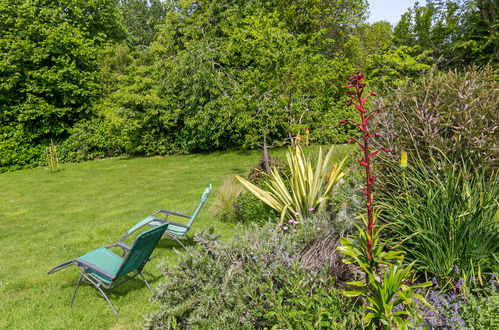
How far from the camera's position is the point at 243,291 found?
288 centimetres

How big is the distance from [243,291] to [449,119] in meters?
2.57

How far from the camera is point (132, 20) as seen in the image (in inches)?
1633

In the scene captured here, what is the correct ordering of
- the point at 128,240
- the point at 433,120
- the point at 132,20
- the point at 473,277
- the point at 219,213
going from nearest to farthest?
the point at 473,277 < the point at 433,120 < the point at 128,240 < the point at 219,213 < the point at 132,20

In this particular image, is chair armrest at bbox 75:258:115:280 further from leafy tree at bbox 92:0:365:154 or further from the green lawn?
leafy tree at bbox 92:0:365:154

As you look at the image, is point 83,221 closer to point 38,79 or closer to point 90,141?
point 90,141

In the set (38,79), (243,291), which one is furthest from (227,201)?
(38,79)

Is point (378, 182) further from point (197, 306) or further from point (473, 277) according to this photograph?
point (197, 306)

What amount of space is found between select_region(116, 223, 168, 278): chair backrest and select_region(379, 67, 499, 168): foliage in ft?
8.58

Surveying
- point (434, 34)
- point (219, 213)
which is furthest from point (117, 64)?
point (434, 34)

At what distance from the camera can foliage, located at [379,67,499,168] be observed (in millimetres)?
3396

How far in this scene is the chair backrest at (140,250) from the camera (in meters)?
3.61

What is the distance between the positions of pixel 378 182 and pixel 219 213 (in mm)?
3878

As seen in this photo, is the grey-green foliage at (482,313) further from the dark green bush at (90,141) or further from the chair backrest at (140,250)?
the dark green bush at (90,141)

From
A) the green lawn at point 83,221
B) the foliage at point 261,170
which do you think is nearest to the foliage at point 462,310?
the green lawn at point 83,221
